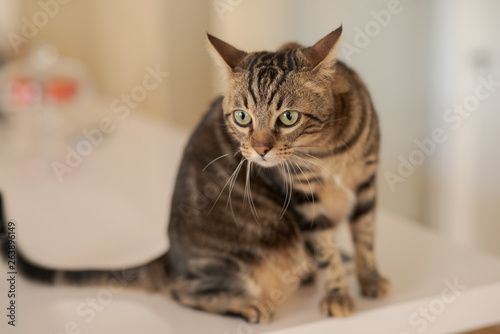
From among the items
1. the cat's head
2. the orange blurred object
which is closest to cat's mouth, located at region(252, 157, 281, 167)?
the cat's head

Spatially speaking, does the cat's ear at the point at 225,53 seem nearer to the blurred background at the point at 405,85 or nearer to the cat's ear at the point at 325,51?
the cat's ear at the point at 325,51

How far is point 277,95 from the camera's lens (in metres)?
0.80

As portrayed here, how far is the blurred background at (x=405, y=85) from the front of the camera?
5.02ft

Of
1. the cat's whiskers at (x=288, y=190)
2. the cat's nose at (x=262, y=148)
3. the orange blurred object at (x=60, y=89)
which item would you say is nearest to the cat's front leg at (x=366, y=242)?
the cat's whiskers at (x=288, y=190)

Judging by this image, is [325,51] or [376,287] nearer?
[325,51]

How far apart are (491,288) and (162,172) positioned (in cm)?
105

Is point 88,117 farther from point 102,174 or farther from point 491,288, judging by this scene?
point 491,288

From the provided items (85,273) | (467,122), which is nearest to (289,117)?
(85,273)

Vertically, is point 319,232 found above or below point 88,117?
above

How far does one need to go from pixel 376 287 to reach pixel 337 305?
104 millimetres

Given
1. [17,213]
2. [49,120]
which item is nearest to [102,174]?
[17,213]

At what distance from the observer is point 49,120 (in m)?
2.28

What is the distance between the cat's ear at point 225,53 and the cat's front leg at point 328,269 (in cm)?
32

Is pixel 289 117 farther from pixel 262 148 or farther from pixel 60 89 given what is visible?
pixel 60 89
